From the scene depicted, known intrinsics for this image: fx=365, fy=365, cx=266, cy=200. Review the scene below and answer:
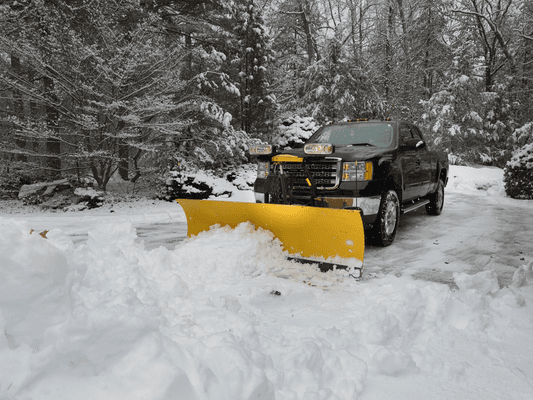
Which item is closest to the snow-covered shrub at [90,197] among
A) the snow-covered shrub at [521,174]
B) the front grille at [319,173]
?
the front grille at [319,173]

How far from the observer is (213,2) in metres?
11.9

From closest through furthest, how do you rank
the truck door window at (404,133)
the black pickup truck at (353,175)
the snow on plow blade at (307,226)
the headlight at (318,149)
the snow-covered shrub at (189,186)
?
the snow on plow blade at (307,226) → the headlight at (318,149) → the black pickup truck at (353,175) → the truck door window at (404,133) → the snow-covered shrub at (189,186)

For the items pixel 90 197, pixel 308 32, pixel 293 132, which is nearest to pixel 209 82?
pixel 293 132

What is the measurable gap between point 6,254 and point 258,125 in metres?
12.4

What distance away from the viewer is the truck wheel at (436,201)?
7.50 m

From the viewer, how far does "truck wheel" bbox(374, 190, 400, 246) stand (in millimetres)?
4590

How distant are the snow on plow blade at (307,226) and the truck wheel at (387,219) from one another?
1085 millimetres

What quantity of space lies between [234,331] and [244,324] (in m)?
0.08

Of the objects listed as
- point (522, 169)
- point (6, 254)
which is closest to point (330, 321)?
point (6, 254)

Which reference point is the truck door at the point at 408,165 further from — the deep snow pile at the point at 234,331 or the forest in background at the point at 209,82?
the forest in background at the point at 209,82

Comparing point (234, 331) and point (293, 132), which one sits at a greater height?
point (293, 132)

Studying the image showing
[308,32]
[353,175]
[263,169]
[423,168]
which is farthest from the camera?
[308,32]

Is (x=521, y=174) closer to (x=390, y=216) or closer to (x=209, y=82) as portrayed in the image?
(x=390, y=216)

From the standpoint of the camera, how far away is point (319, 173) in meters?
4.59
